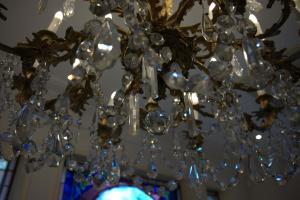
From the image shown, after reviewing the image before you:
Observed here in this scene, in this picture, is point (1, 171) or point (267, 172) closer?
point (267, 172)

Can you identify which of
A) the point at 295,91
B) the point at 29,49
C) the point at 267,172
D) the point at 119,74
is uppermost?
the point at 119,74

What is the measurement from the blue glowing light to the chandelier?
1348 mm

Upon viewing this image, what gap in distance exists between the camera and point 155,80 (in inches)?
52.8

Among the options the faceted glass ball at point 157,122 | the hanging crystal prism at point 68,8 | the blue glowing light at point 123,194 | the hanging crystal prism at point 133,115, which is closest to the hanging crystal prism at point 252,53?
the faceted glass ball at point 157,122

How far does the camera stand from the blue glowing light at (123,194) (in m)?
3.35

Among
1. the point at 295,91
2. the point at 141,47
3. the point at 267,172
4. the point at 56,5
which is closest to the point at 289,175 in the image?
the point at 267,172

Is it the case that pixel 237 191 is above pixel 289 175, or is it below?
above

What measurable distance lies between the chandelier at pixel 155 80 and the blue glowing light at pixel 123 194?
1.35 m

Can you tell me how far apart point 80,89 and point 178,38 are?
0.61m

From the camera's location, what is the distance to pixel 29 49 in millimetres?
1539

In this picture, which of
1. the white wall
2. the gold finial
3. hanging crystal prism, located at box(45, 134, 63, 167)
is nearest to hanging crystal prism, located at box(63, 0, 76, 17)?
the gold finial

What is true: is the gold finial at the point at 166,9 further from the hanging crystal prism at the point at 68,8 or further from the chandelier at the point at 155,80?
the hanging crystal prism at the point at 68,8

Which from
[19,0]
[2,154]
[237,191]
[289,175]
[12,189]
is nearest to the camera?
[2,154]

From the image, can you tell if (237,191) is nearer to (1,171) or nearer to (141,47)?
(1,171)
